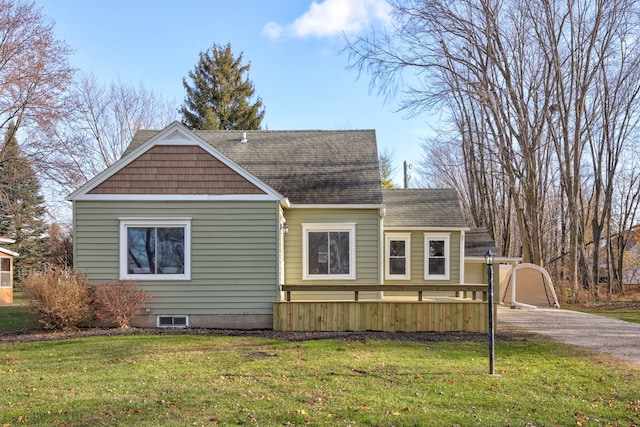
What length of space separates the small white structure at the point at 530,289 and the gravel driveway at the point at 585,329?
2.35 m

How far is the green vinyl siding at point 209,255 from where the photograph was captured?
13016mm

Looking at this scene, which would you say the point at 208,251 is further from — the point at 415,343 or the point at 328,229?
the point at 415,343

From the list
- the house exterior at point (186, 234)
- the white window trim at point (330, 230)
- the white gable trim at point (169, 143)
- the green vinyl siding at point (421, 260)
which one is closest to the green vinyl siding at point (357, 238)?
the white window trim at point (330, 230)

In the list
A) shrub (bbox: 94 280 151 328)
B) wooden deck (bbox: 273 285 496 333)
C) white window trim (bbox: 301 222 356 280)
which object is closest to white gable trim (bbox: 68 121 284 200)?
shrub (bbox: 94 280 151 328)

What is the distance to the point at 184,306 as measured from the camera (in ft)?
42.8

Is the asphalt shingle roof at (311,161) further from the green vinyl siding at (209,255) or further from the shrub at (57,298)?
the shrub at (57,298)

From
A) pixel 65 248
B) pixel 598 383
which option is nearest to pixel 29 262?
pixel 65 248

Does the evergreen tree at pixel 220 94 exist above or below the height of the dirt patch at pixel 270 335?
above

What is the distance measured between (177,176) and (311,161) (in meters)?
4.84

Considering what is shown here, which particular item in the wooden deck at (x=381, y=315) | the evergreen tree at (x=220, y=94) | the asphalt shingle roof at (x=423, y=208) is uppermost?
the evergreen tree at (x=220, y=94)

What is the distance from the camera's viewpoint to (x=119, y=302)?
489 inches

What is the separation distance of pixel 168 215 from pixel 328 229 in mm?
4227

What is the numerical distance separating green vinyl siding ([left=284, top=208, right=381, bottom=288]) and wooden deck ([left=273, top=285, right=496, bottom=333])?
6.09 feet

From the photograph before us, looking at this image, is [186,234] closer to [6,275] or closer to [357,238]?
[357,238]
